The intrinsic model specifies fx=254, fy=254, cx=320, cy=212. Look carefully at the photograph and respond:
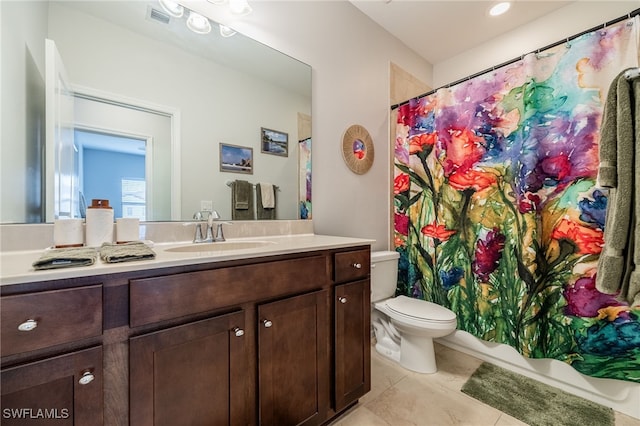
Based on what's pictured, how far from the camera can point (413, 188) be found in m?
2.10

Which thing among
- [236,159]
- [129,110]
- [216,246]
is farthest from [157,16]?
[216,246]

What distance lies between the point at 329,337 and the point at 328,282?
260 mm

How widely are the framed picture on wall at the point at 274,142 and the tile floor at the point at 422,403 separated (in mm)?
1532

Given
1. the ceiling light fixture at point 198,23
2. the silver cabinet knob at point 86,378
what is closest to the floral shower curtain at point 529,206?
the ceiling light fixture at point 198,23

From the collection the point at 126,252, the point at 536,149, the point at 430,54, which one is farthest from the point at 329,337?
the point at 430,54

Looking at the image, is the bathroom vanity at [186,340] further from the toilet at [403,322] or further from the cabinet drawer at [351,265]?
the toilet at [403,322]

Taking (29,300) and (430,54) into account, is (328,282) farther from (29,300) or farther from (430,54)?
(430,54)

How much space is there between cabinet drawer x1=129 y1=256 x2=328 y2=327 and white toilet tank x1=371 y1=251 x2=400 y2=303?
0.86m

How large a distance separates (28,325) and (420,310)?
1773 millimetres

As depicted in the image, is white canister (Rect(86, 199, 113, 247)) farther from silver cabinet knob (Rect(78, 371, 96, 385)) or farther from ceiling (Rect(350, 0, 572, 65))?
ceiling (Rect(350, 0, 572, 65))

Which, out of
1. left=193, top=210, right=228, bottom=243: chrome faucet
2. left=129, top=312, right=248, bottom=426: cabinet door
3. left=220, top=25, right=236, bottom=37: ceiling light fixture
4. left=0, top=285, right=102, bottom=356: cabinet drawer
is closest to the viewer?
left=0, top=285, right=102, bottom=356: cabinet drawer

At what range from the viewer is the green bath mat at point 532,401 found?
1309mm

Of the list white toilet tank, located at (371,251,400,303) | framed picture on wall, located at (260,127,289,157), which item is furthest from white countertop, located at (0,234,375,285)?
white toilet tank, located at (371,251,400,303)

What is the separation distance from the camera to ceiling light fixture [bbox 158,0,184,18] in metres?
1.23
